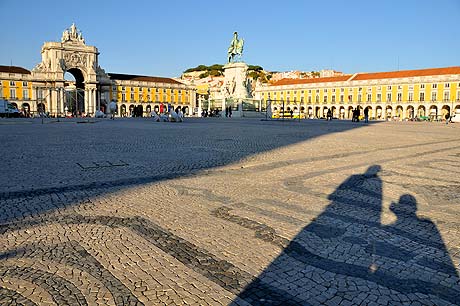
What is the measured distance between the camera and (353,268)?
2867 millimetres

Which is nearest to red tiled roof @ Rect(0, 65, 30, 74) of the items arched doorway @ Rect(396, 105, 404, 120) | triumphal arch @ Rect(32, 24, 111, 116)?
triumphal arch @ Rect(32, 24, 111, 116)

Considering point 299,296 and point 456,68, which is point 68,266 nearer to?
point 299,296

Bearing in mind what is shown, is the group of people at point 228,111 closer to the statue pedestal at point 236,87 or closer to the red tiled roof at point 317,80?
the statue pedestal at point 236,87

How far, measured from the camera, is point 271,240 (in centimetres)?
343

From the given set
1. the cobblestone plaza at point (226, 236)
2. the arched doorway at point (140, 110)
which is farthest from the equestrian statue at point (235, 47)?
the cobblestone plaza at point (226, 236)

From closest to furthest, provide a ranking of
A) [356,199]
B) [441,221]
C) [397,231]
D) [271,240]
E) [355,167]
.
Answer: [271,240] < [397,231] < [441,221] < [356,199] < [355,167]

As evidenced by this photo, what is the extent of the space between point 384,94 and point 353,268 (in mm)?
83441

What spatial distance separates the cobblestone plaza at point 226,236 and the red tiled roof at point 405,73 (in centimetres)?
7766

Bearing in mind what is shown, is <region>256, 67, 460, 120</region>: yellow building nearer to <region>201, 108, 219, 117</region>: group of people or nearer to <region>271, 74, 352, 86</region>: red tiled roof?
<region>271, 74, 352, 86</region>: red tiled roof

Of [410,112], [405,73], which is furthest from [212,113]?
[405,73]

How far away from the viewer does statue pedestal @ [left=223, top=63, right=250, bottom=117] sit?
44719 millimetres

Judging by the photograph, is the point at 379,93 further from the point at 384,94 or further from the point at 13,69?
the point at 13,69

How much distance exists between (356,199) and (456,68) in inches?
3177

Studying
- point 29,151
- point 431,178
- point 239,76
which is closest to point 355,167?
point 431,178
